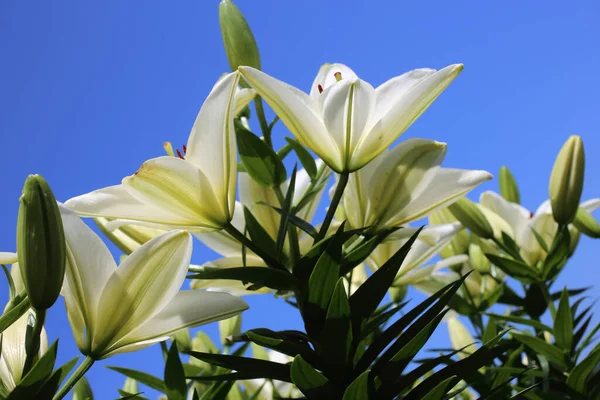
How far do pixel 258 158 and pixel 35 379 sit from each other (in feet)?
0.98

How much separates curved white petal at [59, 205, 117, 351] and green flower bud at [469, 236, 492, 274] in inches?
27.7

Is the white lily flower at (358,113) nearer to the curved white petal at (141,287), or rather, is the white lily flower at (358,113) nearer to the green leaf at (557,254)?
the curved white petal at (141,287)

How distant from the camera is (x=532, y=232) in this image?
1077mm

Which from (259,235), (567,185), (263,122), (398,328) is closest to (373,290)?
(398,328)

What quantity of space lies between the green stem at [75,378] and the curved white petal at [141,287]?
11 mm

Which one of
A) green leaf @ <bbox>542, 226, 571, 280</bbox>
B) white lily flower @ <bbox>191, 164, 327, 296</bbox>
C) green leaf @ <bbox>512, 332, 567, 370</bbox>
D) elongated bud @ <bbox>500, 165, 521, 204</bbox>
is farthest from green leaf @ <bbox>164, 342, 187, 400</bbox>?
elongated bud @ <bbox>500, 165, 521, 204</bbox>

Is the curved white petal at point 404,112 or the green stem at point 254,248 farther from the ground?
the curved white petal at point 404,112

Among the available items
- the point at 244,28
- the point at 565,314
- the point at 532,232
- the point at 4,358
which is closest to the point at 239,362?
the point at 4,358

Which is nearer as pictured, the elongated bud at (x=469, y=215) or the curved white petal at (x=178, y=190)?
the curved white petal at (x=178, y=190)

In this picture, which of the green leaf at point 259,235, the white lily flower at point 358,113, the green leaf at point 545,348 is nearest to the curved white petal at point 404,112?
the white lily flower at point 358,113

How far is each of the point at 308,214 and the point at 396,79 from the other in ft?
0.61

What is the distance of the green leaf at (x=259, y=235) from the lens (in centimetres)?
67

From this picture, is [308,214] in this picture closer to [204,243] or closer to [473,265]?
[204,243]

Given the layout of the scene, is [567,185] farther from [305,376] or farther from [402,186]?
[305,376]
